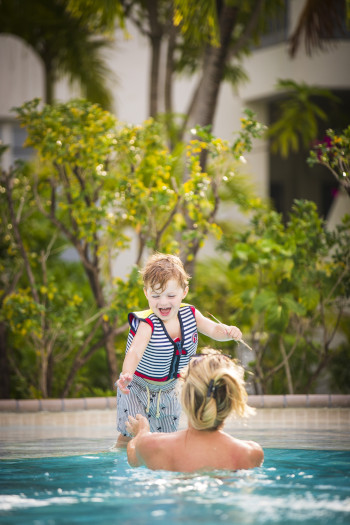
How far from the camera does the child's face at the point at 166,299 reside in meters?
5.03

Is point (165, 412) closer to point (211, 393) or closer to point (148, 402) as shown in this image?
point (148, 402)

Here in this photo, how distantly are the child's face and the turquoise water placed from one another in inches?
35.8

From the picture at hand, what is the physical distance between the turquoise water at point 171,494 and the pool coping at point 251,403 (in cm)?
272

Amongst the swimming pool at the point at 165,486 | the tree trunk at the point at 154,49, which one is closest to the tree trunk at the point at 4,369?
the swimming pool at the point at 165,486

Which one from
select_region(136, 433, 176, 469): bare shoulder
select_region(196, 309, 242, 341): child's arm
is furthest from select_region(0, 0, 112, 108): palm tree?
select_region(136, 433, 176, 469): bare shoulder

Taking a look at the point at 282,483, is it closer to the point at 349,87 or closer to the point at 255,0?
the point at 255,0

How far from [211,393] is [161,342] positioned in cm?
99

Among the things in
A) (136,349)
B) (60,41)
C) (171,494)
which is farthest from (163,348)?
(60,41)

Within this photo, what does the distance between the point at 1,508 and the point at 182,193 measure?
494 centimetres

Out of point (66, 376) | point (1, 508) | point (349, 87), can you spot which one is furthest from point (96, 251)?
point (349, 87)

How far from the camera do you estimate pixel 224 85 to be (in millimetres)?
19547

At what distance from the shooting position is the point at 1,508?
378 cm

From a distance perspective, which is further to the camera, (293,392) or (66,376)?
(66,376)

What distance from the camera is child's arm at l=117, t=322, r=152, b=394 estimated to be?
Answer: 483 centimetres
